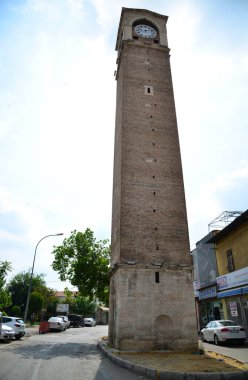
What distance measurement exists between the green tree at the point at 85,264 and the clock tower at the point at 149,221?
688 cm

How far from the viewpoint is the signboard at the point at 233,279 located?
17.8 meters

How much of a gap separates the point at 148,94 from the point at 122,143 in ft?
18.5

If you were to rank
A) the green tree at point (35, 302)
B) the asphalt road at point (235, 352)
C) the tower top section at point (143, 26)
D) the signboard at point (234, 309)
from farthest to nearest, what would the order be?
1. the green tree at point (35, 302)
2. the tower top section at point (143, 26)
3. the signboard at point (234, 309)
4. the asphalt road at point (235, 352)

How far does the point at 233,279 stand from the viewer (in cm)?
1938

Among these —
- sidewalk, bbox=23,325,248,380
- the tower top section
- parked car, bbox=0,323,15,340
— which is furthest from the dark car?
the tower top section

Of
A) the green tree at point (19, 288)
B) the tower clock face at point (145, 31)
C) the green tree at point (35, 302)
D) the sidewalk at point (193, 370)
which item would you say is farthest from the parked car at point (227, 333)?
the green tree at point (19, 288)

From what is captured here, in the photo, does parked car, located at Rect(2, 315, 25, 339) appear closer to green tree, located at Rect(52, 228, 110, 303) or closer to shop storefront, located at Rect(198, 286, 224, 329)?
green tree, located at Rect(52, 228, 110, 303)

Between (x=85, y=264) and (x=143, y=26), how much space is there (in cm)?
2377

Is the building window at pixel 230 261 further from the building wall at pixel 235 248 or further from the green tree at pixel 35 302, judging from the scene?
the green tree at pixel 35 302

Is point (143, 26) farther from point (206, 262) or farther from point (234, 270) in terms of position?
point (234, 270)

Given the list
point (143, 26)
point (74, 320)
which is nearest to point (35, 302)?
point (74, 320)

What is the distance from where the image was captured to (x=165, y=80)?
23516mm

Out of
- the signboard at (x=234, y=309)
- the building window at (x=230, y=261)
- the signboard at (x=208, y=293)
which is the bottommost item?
the signboard at (x=234, y=309)

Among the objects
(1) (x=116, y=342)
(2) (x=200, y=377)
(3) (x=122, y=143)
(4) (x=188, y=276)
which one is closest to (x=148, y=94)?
(3) (x=122, y=143)
